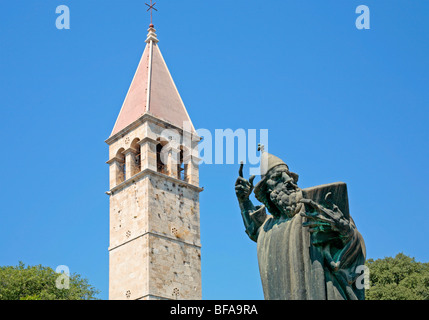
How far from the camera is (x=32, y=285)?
38.0 meters

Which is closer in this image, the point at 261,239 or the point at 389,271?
the point at 261,239

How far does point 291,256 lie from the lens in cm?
725

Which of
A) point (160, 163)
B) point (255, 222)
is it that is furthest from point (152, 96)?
point (255, 222)

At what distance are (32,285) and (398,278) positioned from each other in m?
16.8

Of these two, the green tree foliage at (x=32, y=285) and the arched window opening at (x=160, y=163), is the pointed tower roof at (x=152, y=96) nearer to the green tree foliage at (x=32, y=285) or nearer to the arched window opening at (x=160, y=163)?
the arched window opening at (x=160, y=163)

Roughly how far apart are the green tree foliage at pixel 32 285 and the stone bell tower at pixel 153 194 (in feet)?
7.69

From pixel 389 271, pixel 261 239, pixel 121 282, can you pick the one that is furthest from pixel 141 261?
pixel 261 239

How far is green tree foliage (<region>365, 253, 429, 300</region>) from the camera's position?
1249 inches

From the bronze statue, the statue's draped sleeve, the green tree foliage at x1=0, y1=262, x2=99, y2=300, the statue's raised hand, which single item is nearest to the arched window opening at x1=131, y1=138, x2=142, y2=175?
the green tree foliage at x1=0, y1=262, x2=99, y2=300

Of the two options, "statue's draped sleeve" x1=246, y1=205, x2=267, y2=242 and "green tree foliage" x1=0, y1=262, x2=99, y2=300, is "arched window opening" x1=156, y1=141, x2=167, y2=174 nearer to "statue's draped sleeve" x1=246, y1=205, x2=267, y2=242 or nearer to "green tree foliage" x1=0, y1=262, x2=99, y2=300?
"green tree foliage" x1=0, y1=262, x2=99, y2=300
